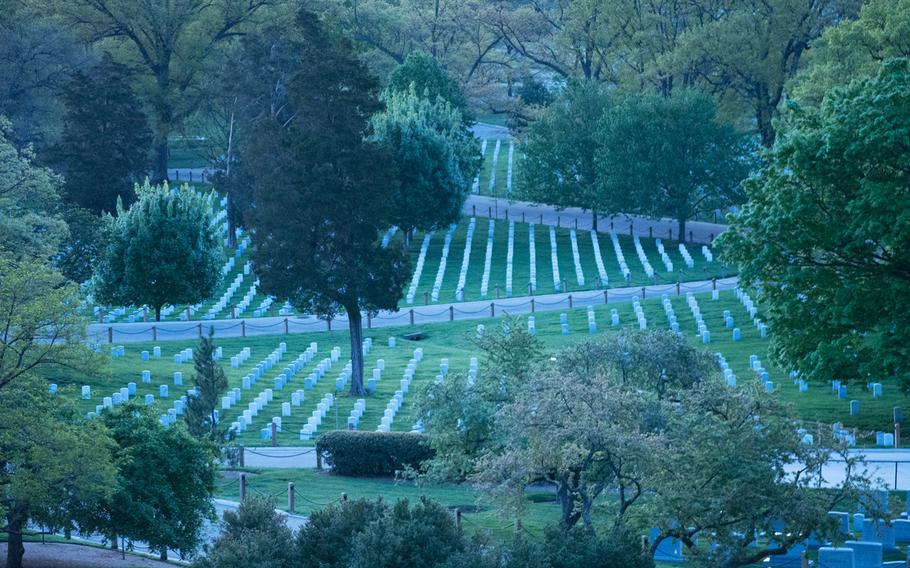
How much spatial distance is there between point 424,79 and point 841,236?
143 feet

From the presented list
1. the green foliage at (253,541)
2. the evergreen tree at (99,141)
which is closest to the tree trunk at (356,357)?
the green foliage at (253,541)

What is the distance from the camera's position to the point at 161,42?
69.6 meters

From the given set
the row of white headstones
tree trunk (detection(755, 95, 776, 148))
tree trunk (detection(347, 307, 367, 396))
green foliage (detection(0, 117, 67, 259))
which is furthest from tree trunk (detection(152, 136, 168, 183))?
tree trunk (detection(347, 307, 367, 396))

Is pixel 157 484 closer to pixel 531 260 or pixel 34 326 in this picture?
pixel 34 326

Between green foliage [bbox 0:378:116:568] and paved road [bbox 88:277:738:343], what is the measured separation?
23664 mm

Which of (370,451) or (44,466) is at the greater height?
(44,466)

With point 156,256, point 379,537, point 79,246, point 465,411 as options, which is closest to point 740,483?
point 379,537

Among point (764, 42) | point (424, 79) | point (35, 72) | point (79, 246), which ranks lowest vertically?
point (79, 246)

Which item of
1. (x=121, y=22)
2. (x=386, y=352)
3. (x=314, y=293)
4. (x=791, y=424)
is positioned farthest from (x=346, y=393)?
(x=121, y=22)

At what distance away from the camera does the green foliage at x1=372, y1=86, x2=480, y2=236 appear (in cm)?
5756

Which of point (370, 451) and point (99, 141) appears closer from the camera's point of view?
point (370, 451)

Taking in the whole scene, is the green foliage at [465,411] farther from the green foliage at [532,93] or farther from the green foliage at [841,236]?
the green foliage at [532,93]

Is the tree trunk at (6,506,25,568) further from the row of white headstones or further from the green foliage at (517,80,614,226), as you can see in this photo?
the green foliage at (517,80,614,226)

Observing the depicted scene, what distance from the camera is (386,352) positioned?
1743 inches
